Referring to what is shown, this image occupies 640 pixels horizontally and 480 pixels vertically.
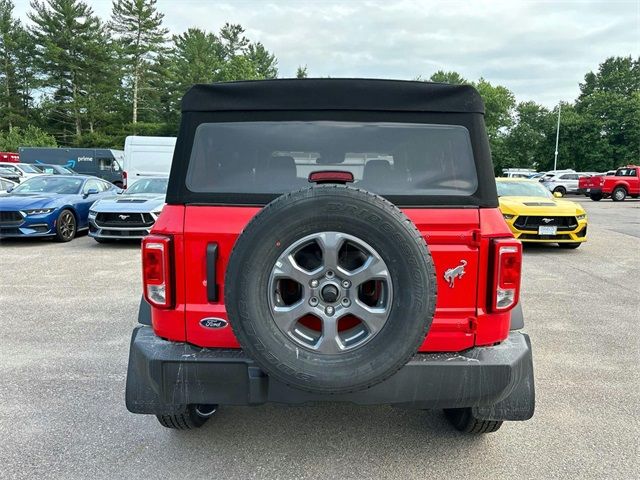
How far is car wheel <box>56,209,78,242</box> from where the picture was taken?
10312 millimetres

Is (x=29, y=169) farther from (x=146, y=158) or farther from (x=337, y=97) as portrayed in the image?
(x=337, y=97)

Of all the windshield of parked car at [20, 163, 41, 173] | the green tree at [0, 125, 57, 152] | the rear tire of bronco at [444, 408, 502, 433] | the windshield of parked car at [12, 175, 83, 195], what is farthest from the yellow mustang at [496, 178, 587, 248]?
the green tree at [0, 125, 57, 152]

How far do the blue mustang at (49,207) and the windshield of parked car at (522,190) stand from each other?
923 centimetres

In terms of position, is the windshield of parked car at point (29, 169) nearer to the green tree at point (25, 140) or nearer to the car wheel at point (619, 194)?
the green tree at point (25, 140)

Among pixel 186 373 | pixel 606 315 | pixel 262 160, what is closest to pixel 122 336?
pixel 186 373

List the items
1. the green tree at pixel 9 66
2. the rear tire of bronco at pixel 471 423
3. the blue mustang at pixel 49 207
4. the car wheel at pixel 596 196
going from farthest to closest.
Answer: the green tree at pixel 9 66, the car wheel at pixel 596 196, the blue mustang at pixel 49 207, the rear tire of bronco at pixel 471 423

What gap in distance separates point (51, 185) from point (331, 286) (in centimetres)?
1131

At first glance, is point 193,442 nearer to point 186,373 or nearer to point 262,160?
point 186,373

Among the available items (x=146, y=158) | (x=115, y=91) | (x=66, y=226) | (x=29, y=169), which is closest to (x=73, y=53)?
(x=115, y=91)

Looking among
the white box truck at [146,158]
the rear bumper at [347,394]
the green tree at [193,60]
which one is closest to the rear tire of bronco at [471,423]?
the rear bumper at [347,394]

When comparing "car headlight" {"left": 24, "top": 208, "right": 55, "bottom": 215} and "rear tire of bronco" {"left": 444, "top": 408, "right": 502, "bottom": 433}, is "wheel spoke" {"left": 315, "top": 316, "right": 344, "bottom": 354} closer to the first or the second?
"rear tire of bronco" {"left": 444, "top": 408, "right": 502, "bottom": 433}

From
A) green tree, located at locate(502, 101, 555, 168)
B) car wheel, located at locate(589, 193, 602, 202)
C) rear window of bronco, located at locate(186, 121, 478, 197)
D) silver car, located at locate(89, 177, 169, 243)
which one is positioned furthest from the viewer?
green tree, located at locate(502, 101, 555, 168)

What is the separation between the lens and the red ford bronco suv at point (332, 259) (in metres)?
2.12

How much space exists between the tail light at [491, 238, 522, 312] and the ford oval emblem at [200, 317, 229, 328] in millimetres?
1330
